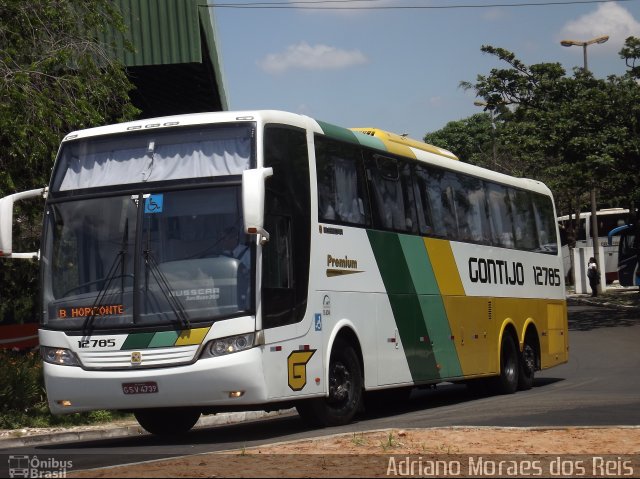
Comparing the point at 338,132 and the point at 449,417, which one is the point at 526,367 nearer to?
the point at 449,417

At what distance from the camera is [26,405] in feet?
53.2

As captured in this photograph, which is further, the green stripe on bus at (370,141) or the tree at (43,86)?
the tree at (43,86)

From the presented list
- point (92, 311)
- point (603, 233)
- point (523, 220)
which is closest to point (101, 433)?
point (92, 311)

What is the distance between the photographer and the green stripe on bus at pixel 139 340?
11.9 m

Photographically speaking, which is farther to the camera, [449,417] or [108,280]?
[449,417]

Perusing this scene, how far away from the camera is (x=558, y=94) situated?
38.8 m

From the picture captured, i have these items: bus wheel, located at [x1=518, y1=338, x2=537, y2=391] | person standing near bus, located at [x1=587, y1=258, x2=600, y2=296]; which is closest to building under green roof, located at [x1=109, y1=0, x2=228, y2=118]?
bus wheel, located at [x1=518, y1=338, x2=537, y2=391]

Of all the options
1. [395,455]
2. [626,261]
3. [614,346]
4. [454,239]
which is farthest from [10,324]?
[626,261]

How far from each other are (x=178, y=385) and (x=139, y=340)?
0.63 meters

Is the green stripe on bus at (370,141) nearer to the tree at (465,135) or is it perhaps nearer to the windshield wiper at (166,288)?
the windshield wiper at (166,288)

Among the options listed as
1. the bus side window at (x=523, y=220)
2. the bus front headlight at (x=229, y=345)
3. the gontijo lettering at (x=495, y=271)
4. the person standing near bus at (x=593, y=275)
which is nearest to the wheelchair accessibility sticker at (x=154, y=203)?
the bus front headlight at (x=229, y=345)

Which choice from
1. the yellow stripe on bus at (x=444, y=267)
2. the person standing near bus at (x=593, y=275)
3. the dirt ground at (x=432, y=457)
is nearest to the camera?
the dirt ground at (x=432, y=457)

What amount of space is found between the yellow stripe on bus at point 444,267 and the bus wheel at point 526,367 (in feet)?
10.6

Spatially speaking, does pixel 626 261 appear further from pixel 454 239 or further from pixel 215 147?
pixel 215 147
